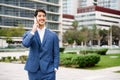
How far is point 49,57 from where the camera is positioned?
491 cm

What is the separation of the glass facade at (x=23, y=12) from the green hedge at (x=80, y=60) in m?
58.0

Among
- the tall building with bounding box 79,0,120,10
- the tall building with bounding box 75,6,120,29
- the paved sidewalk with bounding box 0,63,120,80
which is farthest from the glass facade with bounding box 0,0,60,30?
the paved sidewalk with bounding box 0,63,120,80

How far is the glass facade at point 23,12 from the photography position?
7675 cm

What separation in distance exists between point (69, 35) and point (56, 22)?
5.88 m

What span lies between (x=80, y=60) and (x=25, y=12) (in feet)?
214

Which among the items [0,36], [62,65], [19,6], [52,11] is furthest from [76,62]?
[52,11]

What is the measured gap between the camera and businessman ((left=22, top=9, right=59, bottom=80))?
4816 mm

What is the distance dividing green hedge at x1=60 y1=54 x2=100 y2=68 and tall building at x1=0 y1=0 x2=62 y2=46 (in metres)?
58.0

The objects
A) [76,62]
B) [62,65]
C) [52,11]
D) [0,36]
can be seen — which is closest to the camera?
[76,62]

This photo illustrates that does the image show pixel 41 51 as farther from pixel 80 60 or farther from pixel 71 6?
pixel 71 6

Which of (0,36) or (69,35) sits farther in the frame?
(69,35)

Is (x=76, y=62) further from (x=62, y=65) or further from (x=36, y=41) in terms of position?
(x=36, y=41)

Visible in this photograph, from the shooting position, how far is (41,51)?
4.92 m

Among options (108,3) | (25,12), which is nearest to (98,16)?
(108,3)
